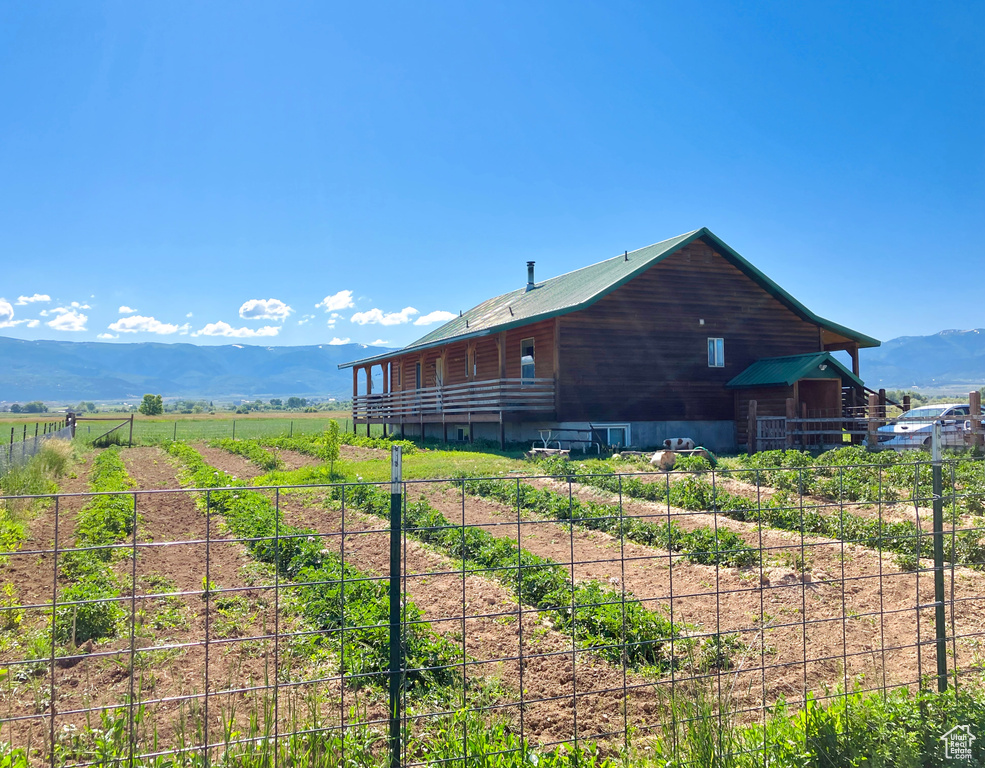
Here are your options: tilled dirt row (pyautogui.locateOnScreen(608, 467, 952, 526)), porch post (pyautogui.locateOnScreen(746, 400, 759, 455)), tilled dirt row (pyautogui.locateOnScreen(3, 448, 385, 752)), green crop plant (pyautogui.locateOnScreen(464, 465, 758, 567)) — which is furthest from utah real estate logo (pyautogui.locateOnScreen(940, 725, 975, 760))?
porch post (pyautogui.locateOnScreen(746, 400, 759, 455))

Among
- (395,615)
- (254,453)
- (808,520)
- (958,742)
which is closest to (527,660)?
(395,615)

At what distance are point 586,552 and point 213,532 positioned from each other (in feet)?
21.1

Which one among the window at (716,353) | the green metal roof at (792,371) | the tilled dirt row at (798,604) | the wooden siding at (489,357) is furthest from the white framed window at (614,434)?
the tilled dirt row at (798,604)

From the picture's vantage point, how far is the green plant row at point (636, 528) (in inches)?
351

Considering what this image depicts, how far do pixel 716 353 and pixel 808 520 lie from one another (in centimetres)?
1796

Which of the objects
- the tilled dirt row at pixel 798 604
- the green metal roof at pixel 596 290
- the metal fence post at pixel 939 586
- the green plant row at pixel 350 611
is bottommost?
the tilled dirt row at pixel 798 604

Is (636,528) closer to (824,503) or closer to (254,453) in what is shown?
(824,503)

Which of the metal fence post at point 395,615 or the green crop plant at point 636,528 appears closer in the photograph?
the metal fence post at point 395,615

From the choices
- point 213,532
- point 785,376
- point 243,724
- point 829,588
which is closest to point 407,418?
point 785,376

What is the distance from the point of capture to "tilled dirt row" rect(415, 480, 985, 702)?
5121 mm

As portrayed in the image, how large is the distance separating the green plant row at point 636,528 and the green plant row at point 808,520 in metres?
0.43

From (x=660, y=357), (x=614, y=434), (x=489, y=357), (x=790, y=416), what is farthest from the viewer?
(x=489, y=357)

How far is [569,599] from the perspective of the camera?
273 inches

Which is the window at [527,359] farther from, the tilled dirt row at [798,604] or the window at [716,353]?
the tilled dirt row at [798,604]
